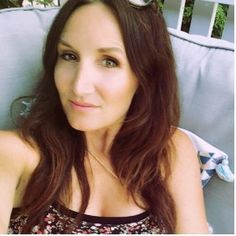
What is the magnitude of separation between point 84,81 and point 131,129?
0.27 metres

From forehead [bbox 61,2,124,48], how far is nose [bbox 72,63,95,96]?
0.20 ft

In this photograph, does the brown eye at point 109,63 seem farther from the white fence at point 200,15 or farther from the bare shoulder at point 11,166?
the white fence at point 200,15

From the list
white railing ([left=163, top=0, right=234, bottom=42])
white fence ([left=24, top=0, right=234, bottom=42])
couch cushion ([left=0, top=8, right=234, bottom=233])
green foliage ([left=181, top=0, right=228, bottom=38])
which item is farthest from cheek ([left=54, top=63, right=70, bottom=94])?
green foliage ([left=181, top=0, right=228, bottom=38])

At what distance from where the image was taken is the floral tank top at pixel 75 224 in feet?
3.33

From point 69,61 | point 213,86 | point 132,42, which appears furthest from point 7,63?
point 213,86

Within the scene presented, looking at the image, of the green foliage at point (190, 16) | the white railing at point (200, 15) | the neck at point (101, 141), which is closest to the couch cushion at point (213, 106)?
the neck at point (101, 141)

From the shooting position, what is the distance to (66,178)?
108 cm

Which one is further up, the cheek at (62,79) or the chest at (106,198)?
the cheek at (62,79)

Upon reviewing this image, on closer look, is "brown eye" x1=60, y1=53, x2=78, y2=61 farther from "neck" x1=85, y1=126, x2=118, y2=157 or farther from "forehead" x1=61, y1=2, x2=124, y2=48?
"neck" x1=85, y1=126, x2=118, y2=157

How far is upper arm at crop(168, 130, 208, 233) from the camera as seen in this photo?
1123 mm

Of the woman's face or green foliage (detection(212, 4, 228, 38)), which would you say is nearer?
the woman's face

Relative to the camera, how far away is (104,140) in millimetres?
1198

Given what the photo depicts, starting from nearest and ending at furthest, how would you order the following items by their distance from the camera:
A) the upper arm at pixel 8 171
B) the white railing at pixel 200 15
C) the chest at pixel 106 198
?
the upper arm at pixel 8 171
the chest at pixel 106 198
the white railing at pixel 200 15

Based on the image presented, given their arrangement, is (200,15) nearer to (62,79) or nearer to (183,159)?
(183,159)
